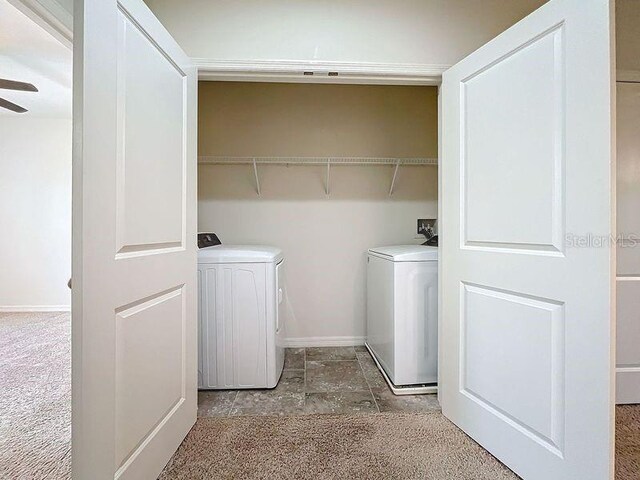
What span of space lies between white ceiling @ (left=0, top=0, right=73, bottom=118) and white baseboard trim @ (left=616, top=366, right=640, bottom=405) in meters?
4.15

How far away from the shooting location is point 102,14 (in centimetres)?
90

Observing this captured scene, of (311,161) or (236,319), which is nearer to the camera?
(236,319)

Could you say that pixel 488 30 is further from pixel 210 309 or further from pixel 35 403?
pixel 35 403

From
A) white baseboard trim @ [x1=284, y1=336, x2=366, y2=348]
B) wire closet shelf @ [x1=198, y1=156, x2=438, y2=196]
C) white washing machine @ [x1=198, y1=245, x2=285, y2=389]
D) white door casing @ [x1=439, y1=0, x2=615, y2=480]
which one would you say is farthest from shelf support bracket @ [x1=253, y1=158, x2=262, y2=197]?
white door casing @ [x1=439, y1=0, x2=615, y2=480]

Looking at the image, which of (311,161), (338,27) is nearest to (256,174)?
(311,161)

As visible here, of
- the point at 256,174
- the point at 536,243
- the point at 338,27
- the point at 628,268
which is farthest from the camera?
the point at 256,174

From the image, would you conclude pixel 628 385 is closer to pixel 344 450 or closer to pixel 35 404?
pixel 344 450

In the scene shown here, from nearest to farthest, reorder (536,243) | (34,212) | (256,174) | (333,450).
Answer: (536,243) < (333,450) < (256,174) < (34,212)

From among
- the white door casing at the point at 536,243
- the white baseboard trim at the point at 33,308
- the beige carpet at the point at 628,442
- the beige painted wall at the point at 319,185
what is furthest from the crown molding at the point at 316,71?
the white baseboard trim at the point at 33,308

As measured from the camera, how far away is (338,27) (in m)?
1.61

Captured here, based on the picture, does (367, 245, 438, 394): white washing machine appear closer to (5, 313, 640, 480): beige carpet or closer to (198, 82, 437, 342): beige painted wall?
(5, 313, 640, 480): beige carpet

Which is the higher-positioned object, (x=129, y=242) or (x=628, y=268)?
(x=129, y=242)

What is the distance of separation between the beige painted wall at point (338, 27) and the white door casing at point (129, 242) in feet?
1.00

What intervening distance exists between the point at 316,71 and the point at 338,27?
0.80 ft
